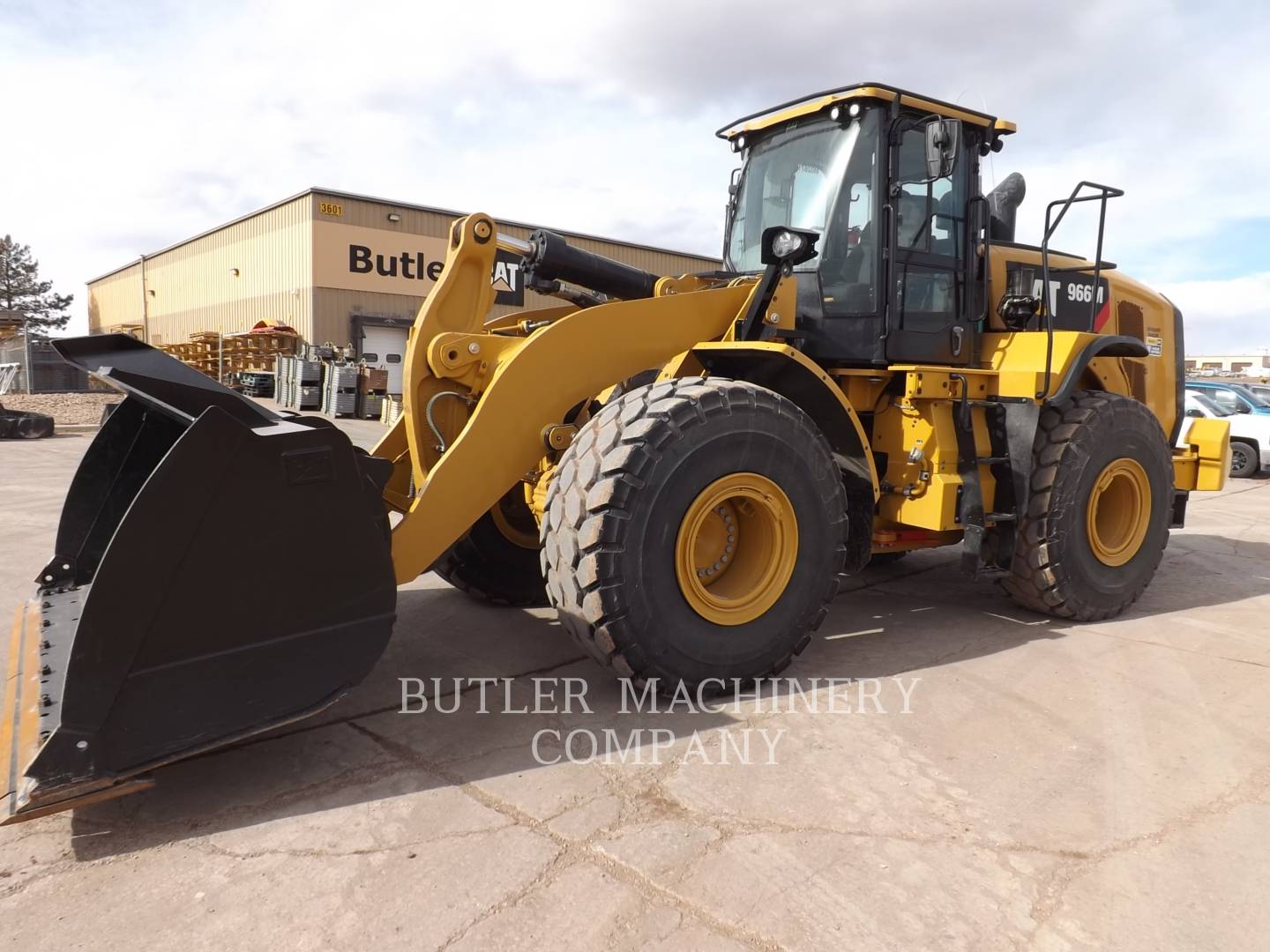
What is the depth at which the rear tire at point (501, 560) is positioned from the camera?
4.86 meters

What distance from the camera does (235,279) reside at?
2898 cm

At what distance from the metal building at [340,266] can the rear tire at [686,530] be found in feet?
66.0

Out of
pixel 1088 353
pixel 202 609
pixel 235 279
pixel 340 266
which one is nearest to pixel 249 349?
pixel 340 266

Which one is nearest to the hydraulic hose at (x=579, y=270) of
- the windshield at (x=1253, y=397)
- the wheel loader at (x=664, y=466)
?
the wheel loader at (x=664, y=466)

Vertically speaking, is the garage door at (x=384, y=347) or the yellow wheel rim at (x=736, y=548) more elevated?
the garage door at (x=384, y=347)

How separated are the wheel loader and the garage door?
71.3 feet

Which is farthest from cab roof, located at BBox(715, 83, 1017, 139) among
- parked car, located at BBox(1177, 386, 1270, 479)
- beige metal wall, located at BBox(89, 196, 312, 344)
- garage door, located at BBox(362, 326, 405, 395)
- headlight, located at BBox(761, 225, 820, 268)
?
beige metal wall, located at BBox(89, 196, 312, 344)

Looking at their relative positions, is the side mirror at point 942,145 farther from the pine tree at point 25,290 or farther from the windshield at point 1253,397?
the pine tree at point 25,290

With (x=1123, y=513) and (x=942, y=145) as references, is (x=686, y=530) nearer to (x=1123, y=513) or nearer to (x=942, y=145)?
(x=942, y=145)

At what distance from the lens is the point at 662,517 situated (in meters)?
3.42

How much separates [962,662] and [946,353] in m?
1.71

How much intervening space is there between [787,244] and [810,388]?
68cm

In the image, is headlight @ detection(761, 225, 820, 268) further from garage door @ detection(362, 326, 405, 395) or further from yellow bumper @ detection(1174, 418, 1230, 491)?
garage door @ detection(362, 326, 405, 395)

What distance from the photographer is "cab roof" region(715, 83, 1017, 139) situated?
452cm
